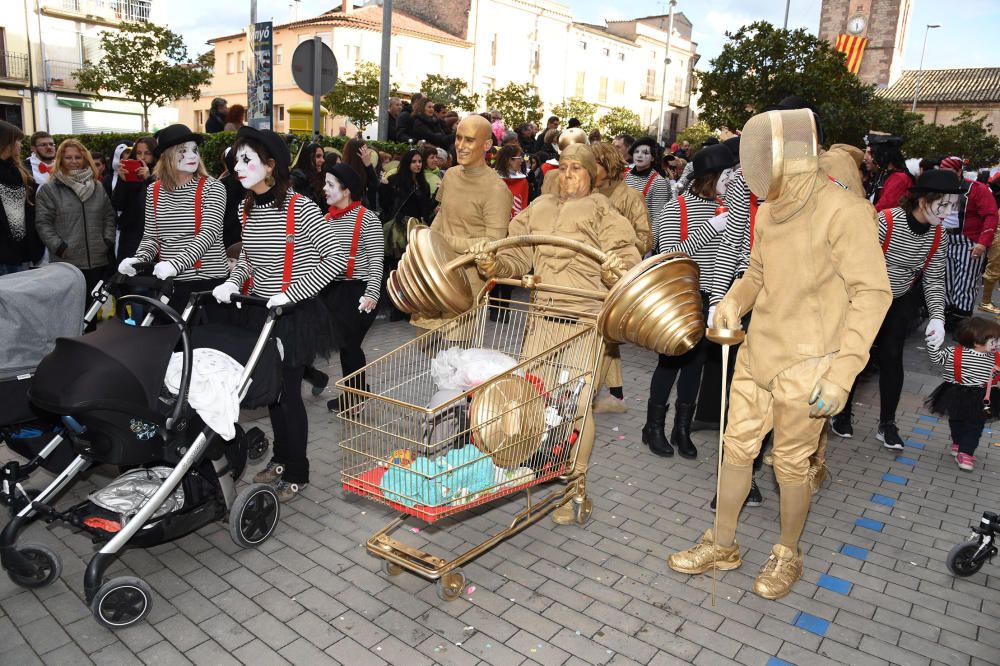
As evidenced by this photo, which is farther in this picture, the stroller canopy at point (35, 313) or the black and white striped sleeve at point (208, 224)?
the black and white striped sleeve at point (208, 224)

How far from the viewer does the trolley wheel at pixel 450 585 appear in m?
3.66

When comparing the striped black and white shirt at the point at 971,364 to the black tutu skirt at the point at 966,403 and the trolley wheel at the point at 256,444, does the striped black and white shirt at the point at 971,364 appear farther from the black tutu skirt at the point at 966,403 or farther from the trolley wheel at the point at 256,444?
the trolley wheel at the point at 256,444

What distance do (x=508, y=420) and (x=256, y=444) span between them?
2471 mm

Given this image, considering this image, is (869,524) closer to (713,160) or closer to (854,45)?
(713,160)

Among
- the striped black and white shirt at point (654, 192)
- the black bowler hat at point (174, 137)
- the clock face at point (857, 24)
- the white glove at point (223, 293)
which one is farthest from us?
the clock face at point (857, 24)

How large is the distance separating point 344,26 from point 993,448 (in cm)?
4423

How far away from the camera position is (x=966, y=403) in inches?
225

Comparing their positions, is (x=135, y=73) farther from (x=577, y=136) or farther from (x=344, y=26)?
(x=577, y=136)

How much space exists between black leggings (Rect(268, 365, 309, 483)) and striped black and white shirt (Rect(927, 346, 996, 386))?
15.1ft

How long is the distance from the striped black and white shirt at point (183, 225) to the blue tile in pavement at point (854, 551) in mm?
4574

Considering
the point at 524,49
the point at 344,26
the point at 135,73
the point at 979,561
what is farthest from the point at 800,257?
the point at 524,49

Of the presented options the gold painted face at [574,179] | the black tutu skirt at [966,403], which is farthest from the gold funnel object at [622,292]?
the black tutu skirt at [966,403]

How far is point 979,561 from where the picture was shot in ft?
13.5

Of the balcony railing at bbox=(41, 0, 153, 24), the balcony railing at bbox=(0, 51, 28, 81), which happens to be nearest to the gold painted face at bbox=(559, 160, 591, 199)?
the balcony railing at bbox=(0, 51, 28, 81)
